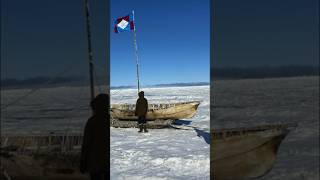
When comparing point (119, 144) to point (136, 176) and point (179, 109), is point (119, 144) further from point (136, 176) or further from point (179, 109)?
point (179, 109)

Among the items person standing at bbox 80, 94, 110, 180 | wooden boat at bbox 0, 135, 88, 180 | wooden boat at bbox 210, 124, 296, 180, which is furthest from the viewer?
wooden boat at bbox 210, 124, 296, 180

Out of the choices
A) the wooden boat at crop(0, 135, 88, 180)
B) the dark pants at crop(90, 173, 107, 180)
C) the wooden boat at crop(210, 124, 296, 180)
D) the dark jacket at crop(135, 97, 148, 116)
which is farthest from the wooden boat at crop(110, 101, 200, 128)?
the dark pants at crop(90, 173, 107, 180)

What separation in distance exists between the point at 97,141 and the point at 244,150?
210 centimetres

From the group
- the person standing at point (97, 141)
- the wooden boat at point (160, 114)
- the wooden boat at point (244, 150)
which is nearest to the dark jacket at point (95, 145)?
the person standing at point (97, 141)

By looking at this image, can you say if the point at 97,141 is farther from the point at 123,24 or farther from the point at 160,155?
the point at 123,24

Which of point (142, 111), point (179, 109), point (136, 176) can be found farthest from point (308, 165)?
point (179, 109)

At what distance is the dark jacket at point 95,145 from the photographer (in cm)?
360

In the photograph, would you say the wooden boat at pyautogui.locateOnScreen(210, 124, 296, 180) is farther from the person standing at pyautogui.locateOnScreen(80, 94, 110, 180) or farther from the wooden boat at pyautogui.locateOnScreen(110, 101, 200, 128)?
the wooden boat at pyautogui.locateOnScreen(110, 101, 200, 128)

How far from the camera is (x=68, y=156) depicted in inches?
161

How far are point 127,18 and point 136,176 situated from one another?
8.32 m

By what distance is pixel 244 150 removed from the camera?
5.13 meters

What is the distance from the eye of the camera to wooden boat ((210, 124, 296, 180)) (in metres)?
4.87

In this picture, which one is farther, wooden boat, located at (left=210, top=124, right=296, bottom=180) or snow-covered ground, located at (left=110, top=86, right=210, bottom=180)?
snow-covered ground, located at (left=110, top=86, right=210, bottom=180)

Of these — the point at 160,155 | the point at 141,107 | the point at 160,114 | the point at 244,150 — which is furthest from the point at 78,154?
the point at 160,114
